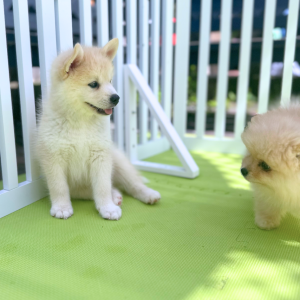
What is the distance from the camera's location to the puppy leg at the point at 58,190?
1.52 metres

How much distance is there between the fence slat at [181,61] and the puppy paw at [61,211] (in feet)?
5.78

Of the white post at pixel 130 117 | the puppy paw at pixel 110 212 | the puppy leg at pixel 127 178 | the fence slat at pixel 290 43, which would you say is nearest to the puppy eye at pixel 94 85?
the puppy leg at pixel 127 178

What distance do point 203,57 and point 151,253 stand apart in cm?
216

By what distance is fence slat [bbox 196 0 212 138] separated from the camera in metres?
2.80

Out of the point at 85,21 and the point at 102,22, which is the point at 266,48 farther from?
the point at 85,21

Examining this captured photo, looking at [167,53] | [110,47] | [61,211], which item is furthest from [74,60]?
[167,53]

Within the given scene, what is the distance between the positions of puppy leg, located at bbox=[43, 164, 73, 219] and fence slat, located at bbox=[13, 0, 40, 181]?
20 centimetres

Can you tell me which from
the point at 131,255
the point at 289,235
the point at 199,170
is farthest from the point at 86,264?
the point at 199,170

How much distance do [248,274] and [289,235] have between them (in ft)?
1.28

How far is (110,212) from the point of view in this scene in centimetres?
150

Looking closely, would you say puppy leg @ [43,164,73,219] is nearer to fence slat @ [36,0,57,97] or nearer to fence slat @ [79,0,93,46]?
fence slat @ [36,0,57,97]

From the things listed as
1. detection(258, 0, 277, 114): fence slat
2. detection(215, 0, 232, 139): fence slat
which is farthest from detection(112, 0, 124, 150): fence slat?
detection(258, 0, 277, 114): fence slat

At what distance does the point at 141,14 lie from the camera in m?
2.49

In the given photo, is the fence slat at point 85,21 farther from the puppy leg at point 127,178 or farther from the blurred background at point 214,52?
the puppy leg at point 127,178
